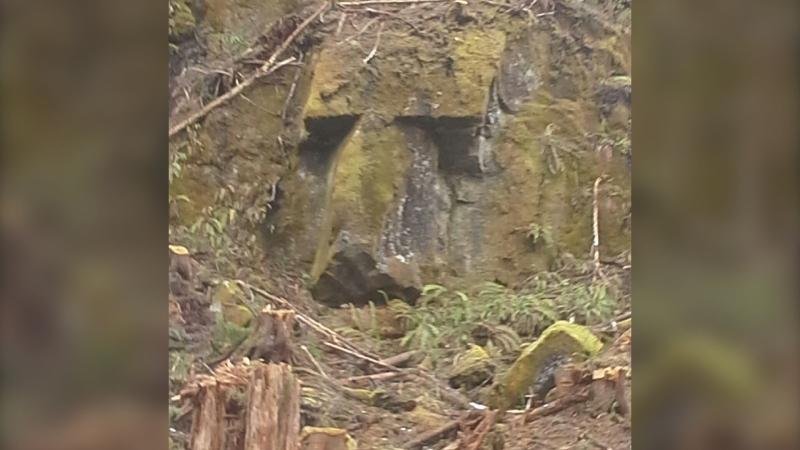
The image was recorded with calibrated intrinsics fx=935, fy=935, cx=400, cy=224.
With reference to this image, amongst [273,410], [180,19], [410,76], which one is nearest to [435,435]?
[273,410]

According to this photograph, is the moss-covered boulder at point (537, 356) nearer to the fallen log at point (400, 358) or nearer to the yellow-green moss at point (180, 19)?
the fallen log at point (400, 358)

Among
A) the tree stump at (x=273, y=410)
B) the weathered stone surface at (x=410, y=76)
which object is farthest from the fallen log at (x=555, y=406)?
the weathered stone surface at (x=410, y=76)

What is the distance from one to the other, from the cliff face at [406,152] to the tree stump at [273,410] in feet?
0.53

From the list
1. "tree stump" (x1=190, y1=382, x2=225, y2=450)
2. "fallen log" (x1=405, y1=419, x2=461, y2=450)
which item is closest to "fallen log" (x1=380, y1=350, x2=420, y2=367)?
"fallen log" (x1=405, y1=419, x2=461, y2=450)

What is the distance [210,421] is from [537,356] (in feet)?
1.86

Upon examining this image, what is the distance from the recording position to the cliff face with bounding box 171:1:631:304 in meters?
1.57

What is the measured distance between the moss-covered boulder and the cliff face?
12cm

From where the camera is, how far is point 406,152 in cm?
158

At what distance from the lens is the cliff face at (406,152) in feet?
5.14

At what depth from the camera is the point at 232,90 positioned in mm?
1590

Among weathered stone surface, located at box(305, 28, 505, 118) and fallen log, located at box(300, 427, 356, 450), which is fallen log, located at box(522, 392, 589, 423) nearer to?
fallen log, located at box(300, 427, 356, 450)

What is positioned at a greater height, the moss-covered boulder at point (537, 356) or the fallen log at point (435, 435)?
the moss-covered boulder at point (537, 356)
